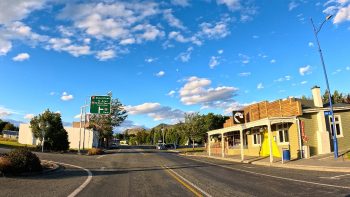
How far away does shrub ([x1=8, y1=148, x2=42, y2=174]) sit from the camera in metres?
15.5

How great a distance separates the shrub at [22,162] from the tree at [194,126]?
5481 cm

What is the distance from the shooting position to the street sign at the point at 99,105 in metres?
48.8

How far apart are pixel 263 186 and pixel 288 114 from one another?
17.8 metres

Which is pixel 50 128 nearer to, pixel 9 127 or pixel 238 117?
pixel 238 117

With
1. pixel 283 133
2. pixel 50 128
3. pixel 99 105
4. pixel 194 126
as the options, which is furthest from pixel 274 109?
pixel 194 126

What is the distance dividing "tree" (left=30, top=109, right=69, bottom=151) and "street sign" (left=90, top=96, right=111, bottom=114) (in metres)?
4.92

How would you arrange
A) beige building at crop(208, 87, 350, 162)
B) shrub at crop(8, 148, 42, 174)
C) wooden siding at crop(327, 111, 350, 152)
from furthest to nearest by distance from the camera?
wooden siding at crop(327, 111, 350, 152), beige building at crop(208, 87, 350, 162), shrub at crop(8, 148, 42, 174)

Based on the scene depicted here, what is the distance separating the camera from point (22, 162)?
15992 mm

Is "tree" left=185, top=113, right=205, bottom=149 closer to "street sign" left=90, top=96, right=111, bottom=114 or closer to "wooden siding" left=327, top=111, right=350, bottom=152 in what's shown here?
"street sign" left=90, top=96, right=111, bottom=114

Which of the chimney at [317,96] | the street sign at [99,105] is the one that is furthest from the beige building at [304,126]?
the street sign at [99,105]

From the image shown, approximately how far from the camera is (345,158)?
2292cm

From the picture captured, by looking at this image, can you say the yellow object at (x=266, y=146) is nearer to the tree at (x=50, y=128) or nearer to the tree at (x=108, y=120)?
the tree at (x=50, y=128)

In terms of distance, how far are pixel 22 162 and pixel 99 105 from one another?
3325 cm

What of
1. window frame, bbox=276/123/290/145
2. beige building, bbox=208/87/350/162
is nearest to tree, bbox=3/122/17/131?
beige building, bbox=208/87/350/162
